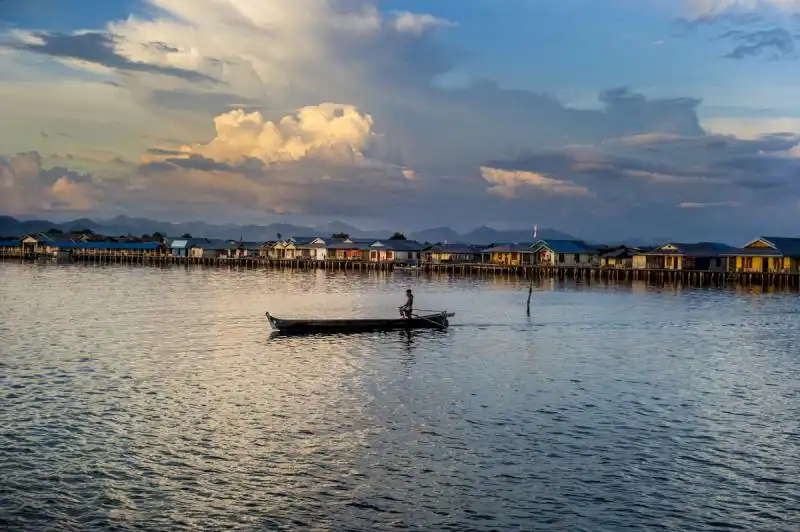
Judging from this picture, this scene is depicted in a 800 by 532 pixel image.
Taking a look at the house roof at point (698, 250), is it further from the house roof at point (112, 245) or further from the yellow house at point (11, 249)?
the yellow house at point (11, 249)

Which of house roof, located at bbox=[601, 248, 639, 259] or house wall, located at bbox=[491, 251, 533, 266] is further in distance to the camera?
house wall, located at bbox=[491, 251, 533, 266]

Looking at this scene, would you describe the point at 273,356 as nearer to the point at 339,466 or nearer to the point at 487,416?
the point at 487,416

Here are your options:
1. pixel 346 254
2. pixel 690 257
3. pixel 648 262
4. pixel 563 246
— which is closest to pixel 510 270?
pixel 563 246

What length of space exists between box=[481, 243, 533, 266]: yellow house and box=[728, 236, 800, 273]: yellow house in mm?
30108

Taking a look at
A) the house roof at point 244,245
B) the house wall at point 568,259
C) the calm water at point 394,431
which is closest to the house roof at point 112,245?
the house roof at point 244,245

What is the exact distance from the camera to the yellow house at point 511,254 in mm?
109125

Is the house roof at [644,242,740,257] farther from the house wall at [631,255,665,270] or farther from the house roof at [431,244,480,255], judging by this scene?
the house roof at [431,244,480,255]

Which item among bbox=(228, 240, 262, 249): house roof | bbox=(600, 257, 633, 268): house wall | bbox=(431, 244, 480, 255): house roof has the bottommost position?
bbox=(600, 257, 633, 268): house wall

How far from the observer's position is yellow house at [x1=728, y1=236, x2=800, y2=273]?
262 feet

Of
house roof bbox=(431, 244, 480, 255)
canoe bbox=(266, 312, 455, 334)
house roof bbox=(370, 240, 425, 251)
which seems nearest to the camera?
canoe bbox=(266, 312, 455, 334)

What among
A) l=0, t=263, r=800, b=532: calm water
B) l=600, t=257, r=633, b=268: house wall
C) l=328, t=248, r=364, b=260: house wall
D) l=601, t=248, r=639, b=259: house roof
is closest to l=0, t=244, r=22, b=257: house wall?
l=328, t=248, r=364, b=260: house wall

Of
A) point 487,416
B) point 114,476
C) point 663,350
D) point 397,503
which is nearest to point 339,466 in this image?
point 397,503

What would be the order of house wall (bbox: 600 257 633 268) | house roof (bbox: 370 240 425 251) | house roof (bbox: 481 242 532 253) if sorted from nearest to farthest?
house wall (bbox: 600 257 633 268) → house roof (bbox: 481 242 532 253) → house roof (bbox: 370 240 425 251)

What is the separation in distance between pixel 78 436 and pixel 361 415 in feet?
20.4
